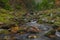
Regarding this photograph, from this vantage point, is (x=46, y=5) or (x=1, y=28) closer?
(x=1, y=28)

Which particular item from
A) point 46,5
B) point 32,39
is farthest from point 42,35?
point 46,5

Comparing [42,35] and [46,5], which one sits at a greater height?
[42,35]

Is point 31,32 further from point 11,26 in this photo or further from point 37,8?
point 37,8

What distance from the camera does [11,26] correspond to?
1563 cm

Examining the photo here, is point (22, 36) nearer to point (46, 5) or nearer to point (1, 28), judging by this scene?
point (1, 28)

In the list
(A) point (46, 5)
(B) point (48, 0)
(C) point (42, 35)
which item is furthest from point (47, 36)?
(B) point (48, 0)

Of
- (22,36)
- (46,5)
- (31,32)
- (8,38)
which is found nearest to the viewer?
(8,38)

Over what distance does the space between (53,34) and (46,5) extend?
3022 cm

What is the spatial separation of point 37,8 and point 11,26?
101 feet

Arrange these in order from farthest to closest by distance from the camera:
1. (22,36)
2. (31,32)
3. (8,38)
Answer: (31,32)
(22,36)
(8,38)

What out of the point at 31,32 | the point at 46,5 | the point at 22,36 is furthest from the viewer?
the point at 46,5

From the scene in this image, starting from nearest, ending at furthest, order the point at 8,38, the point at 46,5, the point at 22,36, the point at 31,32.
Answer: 1. the point at 8,38
2. the point at 22,36
3. the point at 31,32
4. the point at 46,5

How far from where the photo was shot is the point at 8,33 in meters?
14.0

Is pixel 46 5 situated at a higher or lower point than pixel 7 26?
lower
